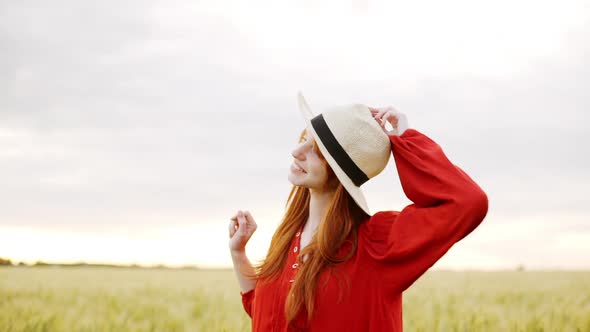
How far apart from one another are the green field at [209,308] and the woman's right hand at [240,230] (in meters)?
1.60

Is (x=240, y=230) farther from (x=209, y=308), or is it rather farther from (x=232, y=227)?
(x=209, y=308)

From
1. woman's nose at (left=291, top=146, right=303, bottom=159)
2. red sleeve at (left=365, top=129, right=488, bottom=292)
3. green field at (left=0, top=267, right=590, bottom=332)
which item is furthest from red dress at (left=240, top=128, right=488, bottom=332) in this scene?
green field at (left=0, top=267, right=590, bottom=332)

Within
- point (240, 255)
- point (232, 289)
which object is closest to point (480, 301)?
point (232, 289)

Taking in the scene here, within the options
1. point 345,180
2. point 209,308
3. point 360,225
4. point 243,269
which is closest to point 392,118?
point 345,180

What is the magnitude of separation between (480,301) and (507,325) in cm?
116

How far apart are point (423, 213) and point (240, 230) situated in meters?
0.84

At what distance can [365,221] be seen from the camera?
2303 millimetres

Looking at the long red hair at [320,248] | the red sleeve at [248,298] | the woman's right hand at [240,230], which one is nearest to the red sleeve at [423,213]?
the long red hair at [320,248]

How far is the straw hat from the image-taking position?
2.19 meters

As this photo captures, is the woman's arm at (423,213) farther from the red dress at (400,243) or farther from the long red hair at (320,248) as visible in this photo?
the long red hair at (320,248)

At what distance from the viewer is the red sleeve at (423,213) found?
201 cm

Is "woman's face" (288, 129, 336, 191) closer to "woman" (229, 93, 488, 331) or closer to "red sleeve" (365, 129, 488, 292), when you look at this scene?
"woman" (229, 93, 488, 331)

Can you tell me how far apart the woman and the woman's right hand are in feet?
0.82

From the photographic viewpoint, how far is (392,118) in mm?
2271
